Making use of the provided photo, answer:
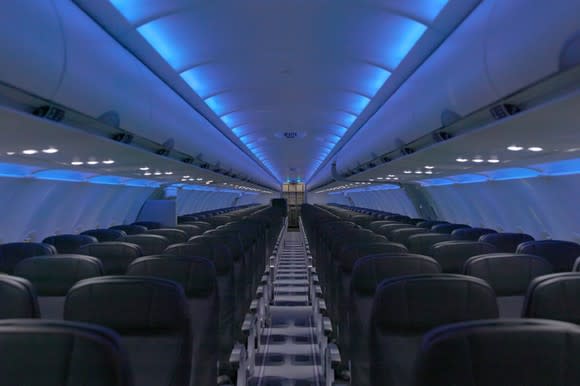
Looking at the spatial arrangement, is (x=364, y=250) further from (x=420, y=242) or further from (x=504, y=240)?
(x=504, y=240)

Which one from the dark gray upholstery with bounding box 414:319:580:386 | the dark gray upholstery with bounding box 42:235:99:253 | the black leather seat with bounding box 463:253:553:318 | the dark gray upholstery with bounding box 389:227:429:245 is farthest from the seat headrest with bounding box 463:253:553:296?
the dark gray upholstery with bounding box 42:235:99:253

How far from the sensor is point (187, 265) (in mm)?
4008

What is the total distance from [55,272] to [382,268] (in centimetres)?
296

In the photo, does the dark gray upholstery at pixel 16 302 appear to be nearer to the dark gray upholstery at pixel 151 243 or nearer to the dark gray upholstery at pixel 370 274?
the dark gray upholstery at pixel 370 274

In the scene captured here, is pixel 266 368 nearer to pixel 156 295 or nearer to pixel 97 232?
pixel 156 295

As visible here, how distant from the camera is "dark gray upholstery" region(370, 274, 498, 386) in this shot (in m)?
2.71

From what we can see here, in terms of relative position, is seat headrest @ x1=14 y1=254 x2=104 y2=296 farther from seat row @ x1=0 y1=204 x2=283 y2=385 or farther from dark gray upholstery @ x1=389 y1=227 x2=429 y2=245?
dark gray upholstery @ x1=389 y1=227 x2=429 y2=245

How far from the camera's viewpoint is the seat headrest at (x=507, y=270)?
3885 millimetres

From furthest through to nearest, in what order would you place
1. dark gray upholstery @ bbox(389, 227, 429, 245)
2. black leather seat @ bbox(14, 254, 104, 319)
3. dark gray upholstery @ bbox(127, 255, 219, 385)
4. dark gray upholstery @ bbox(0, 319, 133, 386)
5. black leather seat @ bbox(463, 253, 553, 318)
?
dark gray upholstery @ bbox(389, 227, 429, 245)
black leather seat @ bbox(14, 254, 104, 319)
black leather seat @ bbox(463, 253, 553, 318)
dark gray upholstery @ bbox(127, 255, 219, 385)
dark gray upholstery @ bbox(0, 319, 133, 386)

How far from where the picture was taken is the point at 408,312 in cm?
279

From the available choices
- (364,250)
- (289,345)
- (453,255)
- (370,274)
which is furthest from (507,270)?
(289,345)

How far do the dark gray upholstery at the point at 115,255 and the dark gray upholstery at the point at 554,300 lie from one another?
4.32 meters

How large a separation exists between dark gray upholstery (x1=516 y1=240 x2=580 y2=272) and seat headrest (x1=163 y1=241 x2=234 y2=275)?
3.47 meters

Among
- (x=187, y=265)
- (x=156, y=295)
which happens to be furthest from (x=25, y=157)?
(x=156, y=295)
